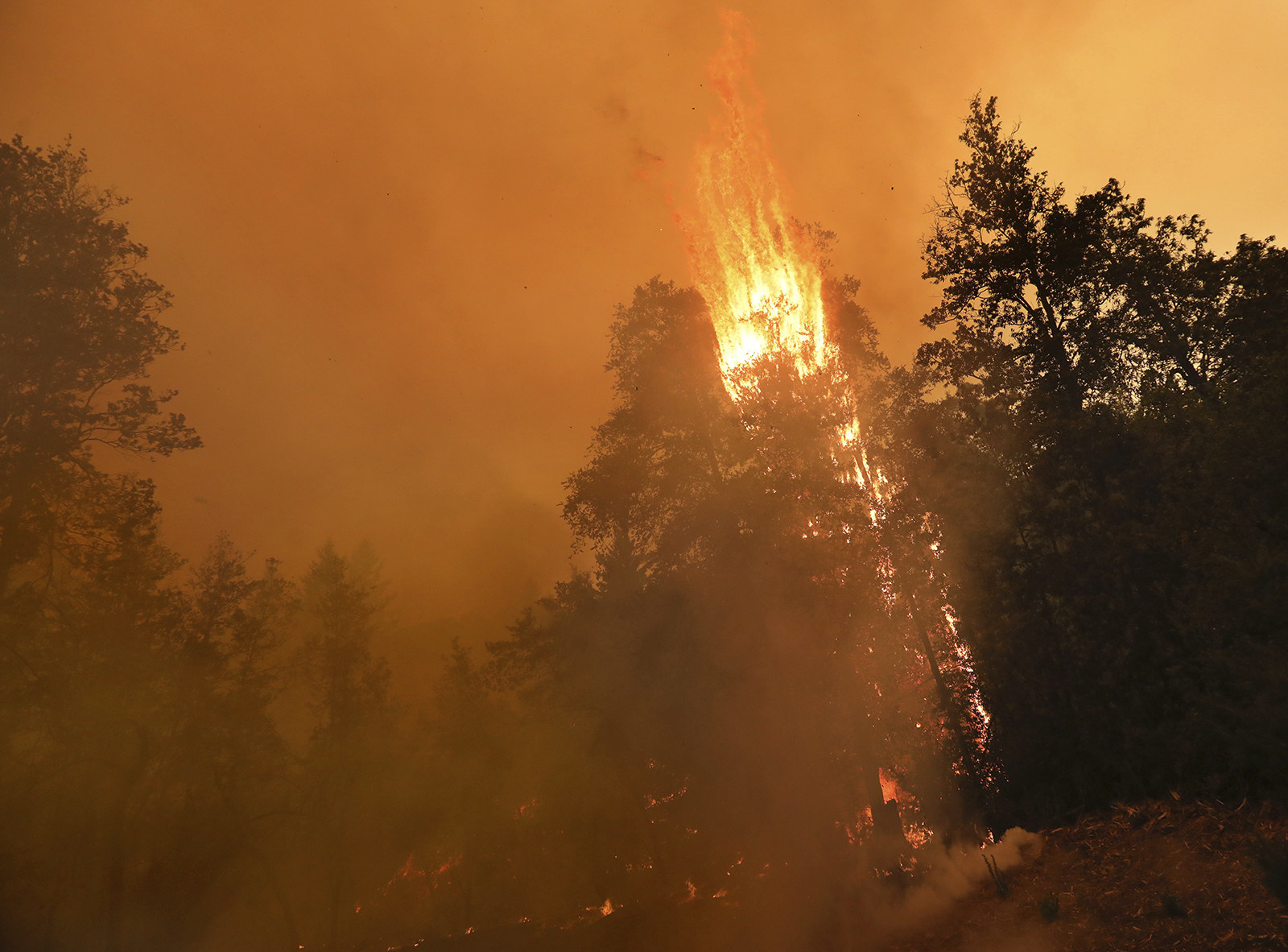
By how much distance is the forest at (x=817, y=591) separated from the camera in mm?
15211

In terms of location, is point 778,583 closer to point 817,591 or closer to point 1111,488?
point 817,591

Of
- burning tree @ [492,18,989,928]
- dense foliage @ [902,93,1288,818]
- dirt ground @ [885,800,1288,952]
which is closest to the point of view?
dirt ground @ [885,800,1288,952]

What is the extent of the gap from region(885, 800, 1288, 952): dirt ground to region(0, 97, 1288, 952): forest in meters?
1.06

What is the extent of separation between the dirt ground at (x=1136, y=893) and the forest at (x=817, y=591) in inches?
41.6

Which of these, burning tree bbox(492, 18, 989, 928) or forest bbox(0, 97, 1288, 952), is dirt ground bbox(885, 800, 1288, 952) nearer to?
forest bbox(0, 97, 1288, 952)

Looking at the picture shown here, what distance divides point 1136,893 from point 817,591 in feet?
27.2

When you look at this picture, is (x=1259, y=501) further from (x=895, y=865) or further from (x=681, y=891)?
(x=681, y=891)

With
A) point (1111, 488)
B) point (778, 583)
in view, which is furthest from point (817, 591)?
point (1111, 488)

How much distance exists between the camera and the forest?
599 inches

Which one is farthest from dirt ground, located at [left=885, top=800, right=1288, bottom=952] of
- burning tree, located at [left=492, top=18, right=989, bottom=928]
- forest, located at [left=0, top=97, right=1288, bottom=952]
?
burning tree, located at [left=492, top=18, right=989, bottom=928]

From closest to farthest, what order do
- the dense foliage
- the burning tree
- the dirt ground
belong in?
the dirt ground
the dense foliage
the burning tree

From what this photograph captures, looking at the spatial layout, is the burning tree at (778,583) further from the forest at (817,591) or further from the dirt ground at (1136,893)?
the dirt ground at (1136,893)

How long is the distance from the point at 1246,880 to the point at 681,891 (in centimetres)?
2093

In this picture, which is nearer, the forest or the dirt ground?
the dirt ground
